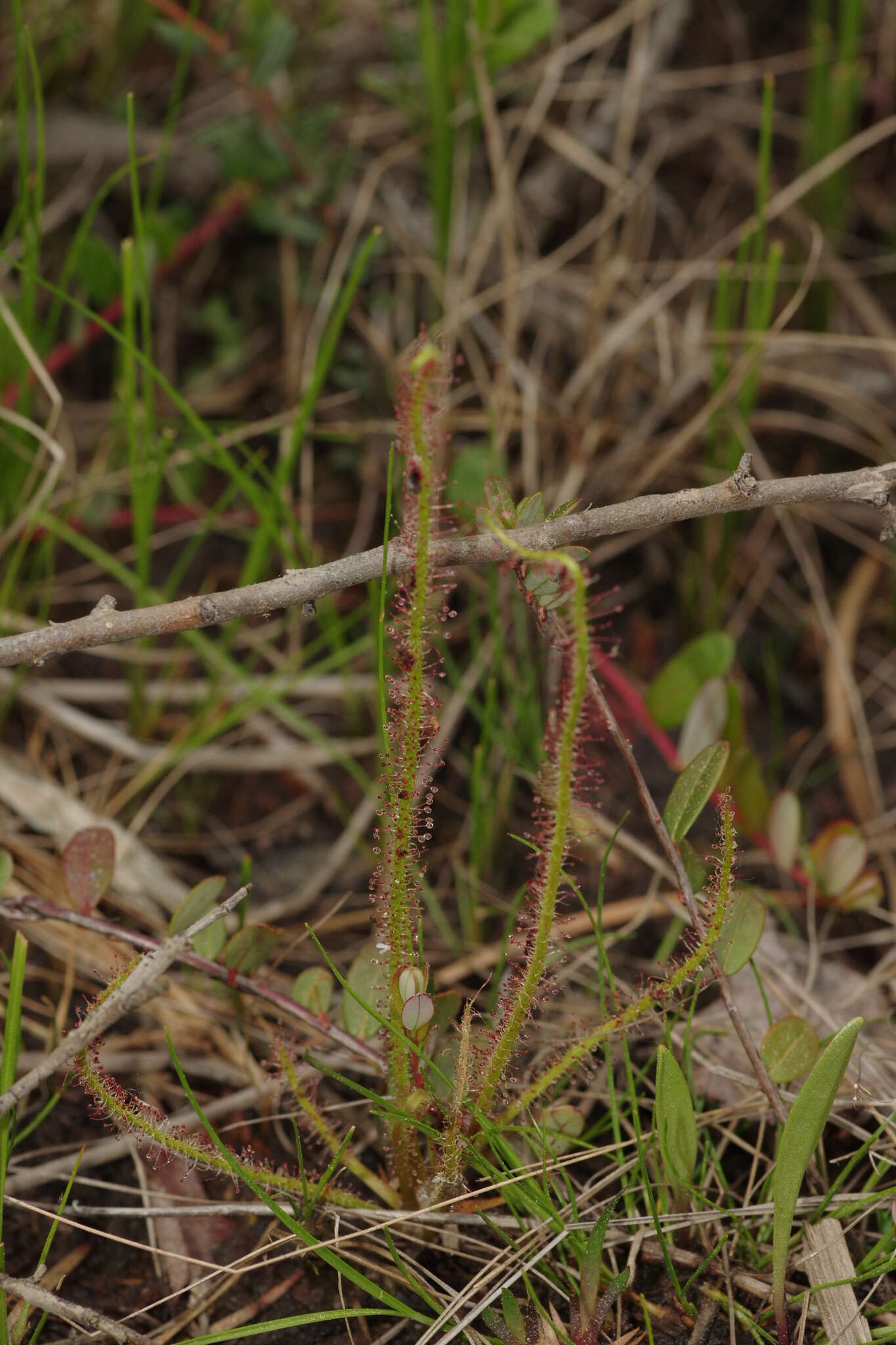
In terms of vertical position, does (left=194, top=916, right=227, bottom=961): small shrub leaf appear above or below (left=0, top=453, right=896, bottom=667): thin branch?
below

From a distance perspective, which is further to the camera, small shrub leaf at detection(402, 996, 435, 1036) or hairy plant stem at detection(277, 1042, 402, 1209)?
hairy plant stem at detection(277, 1042, 402, 1209)

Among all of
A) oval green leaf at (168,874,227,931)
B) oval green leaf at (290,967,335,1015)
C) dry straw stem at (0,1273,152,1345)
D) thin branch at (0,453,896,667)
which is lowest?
dry straw stem at (0,1273,152,1345)

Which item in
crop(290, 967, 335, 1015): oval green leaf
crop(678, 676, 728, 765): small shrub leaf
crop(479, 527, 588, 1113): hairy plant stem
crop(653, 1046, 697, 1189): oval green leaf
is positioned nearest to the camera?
crop(479, 527, 588, 1113): hairy plant stem

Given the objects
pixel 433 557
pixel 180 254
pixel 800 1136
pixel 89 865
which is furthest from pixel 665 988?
pixel 180 254

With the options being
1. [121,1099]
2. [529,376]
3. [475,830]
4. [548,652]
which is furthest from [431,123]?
[121,1099]

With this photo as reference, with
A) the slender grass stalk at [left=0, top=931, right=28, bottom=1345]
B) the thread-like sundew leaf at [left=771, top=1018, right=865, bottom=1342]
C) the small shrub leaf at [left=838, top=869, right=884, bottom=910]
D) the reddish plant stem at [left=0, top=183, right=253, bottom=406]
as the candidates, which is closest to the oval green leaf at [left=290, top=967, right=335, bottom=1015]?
the slender grass stalk at [left=0, top=931, right=28, bottom=1345]

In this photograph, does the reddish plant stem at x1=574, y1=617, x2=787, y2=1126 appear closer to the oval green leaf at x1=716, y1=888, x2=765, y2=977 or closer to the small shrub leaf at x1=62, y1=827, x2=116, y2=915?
the oval green leaf at x1=716, y1=888, x2=765, y2=977

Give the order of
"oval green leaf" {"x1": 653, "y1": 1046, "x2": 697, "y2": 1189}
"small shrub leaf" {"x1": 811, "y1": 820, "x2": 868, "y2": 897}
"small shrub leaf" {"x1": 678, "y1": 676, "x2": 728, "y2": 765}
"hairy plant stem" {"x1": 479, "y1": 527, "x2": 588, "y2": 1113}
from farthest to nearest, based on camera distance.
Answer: "small shrub leaf" {"x1": 678, "y1": 676, "x2": 728, "y2": 765}, "small shrub leaf" {"x1": 811, "y1": 820, "x2": 868, "y2": 897}, "oval green leaf" {"x1": 653, "y1": 1046, "x2": 697, "y2": 1189}, "hairy plant stem" {"x1": 479, "y1": 527, "x2": 588, "y2": 1113}
